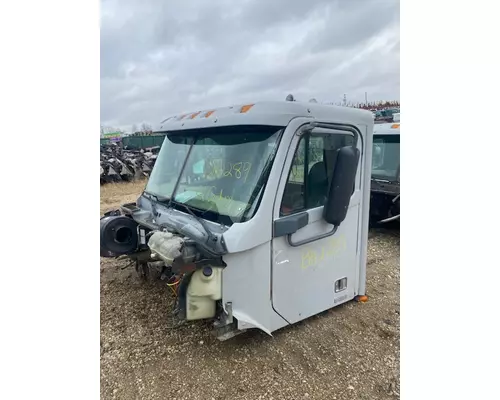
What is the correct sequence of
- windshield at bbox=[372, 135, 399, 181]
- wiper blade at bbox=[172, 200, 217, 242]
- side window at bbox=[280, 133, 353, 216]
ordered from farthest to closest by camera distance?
windshield at bbox=[372, 135, 399, 181]
side window at bbox=[280, 133, 353, 216]
wiper blade at bbox=[172, 200, 217, 242]

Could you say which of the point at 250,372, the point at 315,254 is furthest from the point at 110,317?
the point at 315,254

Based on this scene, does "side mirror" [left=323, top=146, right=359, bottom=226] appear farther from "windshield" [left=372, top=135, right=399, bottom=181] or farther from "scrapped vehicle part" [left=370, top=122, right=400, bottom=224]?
"windshield" [left=372, top=135, right=399, bottom=181]

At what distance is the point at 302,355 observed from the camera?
110 inches

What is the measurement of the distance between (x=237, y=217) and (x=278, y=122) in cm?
76

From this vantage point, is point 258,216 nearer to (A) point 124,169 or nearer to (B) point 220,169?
(B) point 220,169

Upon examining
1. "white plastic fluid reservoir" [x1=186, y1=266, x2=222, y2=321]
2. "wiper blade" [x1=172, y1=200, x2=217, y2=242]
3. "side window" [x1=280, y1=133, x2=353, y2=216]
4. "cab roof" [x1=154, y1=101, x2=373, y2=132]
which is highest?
"cab roof" [x1=154, y1=101, x2=373, y2=132]

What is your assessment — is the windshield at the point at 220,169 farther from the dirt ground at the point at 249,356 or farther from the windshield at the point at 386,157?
the windshield at the point at 386,157

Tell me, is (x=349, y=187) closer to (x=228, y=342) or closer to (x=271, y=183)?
(x=271, y=183)

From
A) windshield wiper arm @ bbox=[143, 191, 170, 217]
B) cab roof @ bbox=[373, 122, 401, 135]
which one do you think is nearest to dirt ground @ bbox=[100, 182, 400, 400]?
windshield wiper arm @ bbox=[143, 191, 170, 217]

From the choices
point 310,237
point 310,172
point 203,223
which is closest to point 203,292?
point 203,223

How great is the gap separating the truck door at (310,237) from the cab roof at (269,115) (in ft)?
0.49

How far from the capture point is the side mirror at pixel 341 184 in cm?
258

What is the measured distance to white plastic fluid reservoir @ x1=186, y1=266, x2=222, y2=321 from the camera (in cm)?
244

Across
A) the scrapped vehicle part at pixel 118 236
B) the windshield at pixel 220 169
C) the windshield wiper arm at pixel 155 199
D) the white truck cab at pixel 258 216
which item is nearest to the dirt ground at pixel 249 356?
the white truck cab at pixel 258 216
